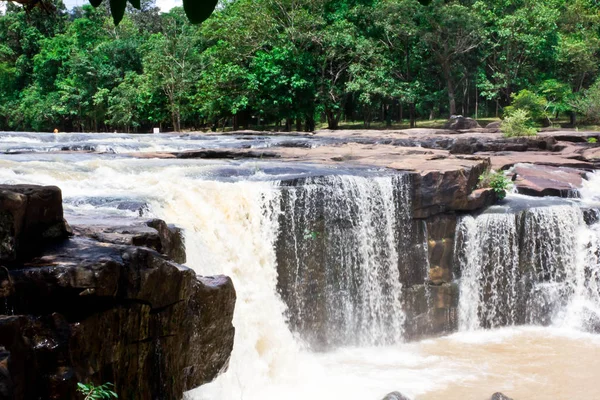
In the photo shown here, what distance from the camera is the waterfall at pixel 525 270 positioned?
11656 mm

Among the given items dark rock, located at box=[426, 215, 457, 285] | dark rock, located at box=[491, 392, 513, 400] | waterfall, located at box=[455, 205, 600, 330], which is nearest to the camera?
dark rock, located at box=[491, 392, 513, 400]

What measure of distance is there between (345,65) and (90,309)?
83.4ft

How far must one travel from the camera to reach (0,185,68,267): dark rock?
4270 mm

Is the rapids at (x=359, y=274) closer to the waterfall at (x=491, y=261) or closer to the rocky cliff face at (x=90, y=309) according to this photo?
the waterfall at (x=491, y=261)

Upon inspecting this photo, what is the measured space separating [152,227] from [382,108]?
29.7m

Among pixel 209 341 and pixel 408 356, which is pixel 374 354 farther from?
pixel 209 341

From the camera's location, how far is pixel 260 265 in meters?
9.57

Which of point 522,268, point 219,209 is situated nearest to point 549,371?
point 522,268

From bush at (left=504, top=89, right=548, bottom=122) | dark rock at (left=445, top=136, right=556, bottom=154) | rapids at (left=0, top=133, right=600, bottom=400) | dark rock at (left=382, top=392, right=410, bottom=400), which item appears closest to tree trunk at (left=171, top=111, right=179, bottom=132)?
bush at (left=504, top=89, right=548, bottom=122)

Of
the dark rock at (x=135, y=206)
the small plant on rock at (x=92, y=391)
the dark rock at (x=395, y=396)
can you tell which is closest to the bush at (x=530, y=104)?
the dark rock at (x=395, y=396)

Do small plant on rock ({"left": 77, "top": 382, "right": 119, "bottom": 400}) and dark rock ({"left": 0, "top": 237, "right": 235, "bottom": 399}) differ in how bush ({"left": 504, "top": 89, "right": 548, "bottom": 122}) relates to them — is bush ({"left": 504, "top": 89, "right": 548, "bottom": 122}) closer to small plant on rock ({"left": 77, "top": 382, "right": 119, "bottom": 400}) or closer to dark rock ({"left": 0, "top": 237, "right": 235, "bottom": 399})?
dark rock ({"left": 0, "top": 237, "right": 235, "bottom": 399})

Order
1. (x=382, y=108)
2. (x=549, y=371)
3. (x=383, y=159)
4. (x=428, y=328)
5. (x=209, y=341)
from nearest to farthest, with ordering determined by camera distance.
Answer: (x=209, y=341) < (x=549, y=371) < (x=428, y=328) < (x=383, y=159) < (x=382, y=108)

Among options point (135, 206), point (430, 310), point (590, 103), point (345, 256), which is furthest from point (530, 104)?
point (135, 206)

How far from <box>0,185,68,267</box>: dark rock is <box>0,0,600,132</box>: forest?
72.0 ft
